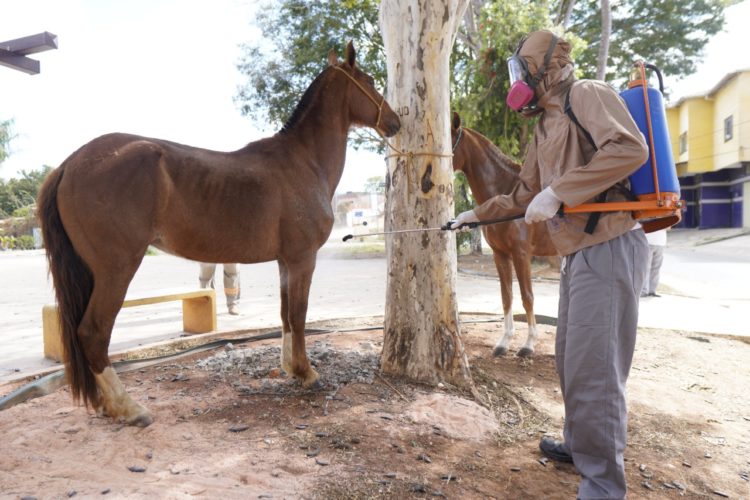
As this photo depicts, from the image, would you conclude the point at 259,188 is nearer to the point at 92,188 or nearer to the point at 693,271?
the point at 92,188

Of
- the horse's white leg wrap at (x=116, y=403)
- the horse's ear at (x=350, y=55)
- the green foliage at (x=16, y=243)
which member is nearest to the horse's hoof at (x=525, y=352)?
the horse's ear at (x=350, y=55)

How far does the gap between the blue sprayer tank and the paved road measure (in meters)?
4.80

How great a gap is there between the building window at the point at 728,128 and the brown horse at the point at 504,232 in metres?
25.4

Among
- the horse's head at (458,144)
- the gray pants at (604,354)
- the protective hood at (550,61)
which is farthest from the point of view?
the horse's head at (458,144)

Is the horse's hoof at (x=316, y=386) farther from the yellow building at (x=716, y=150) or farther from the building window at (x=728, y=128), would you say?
the building window at (x=728, y=128)

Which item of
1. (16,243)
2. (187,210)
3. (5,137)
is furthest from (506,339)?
(5,137)

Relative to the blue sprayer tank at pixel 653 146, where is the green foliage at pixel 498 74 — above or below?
above

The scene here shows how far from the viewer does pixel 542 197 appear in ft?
7.55

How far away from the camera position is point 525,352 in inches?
192

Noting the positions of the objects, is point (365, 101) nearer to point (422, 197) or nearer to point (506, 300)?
point (422, 197)

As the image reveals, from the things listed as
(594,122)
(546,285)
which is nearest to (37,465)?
(594,122)

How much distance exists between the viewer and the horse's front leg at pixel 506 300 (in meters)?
4.96

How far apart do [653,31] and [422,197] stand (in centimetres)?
1525

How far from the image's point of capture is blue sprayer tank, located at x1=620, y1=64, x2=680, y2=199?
2.20 m
